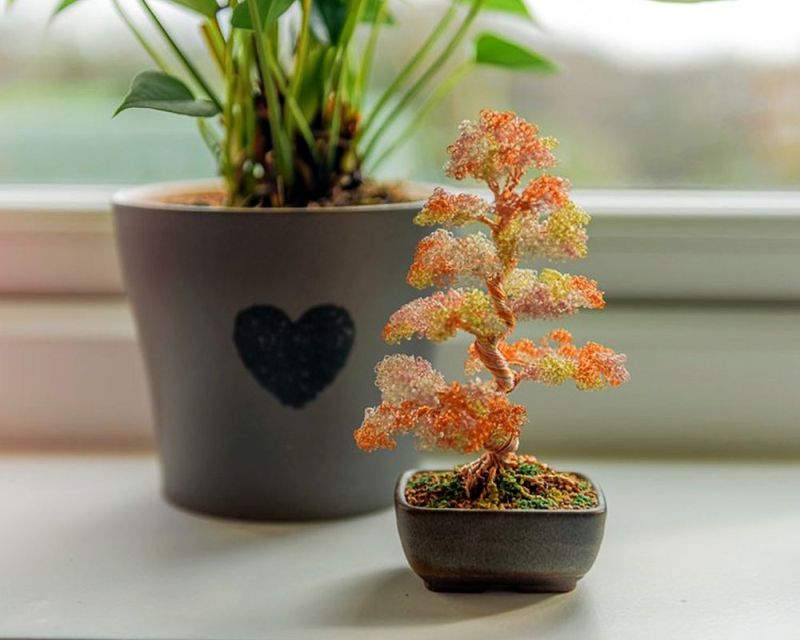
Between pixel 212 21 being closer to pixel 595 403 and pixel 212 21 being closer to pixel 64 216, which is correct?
pixel 64 216

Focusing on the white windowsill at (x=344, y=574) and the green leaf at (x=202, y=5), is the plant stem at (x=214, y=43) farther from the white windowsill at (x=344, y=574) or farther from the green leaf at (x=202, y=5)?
the white windowsill at (x=344, y=574)

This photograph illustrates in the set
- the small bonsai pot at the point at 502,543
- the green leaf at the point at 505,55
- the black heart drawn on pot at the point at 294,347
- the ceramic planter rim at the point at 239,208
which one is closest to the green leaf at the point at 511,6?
the green leaf at the point at 505,55

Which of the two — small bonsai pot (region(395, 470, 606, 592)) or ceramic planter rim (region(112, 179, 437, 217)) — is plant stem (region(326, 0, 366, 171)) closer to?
ceramic planter rim (region(112, 179, 437, 217))

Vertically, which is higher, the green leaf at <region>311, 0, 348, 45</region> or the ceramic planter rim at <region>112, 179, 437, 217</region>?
the green leaf at <region>311, 0, 348, 45</region>

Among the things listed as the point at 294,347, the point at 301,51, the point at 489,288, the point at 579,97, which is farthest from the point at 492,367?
the point at 579,97

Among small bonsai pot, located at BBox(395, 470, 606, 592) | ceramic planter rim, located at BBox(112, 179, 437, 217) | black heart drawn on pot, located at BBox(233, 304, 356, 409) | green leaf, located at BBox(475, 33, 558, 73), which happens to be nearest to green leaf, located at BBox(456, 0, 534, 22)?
green leaf, located at BBox(475, 33, 558, 73)

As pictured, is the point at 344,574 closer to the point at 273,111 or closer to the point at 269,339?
the point at 269,339
